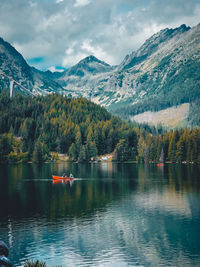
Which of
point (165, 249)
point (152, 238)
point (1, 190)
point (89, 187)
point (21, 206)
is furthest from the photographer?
point (89, 187)

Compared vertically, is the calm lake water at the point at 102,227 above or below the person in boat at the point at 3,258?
below

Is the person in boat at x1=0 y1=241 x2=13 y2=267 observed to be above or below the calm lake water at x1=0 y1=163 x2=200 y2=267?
above

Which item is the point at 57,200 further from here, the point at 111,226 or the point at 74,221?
the point at 111,226

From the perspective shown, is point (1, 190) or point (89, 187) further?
point (89, 187)

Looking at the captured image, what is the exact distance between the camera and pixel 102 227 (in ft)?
198

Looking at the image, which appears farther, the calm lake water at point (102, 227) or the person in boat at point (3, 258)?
the calm lake water at point (102, 227)

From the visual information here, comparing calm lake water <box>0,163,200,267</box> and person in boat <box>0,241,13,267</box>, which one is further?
calm lake water <box>0,163,200,267</box>

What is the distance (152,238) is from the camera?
54.0 metres

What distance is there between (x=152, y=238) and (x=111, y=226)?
969cm

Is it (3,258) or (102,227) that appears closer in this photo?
(3,258)

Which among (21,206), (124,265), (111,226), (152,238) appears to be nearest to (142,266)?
(124,265)

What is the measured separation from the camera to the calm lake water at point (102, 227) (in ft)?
149

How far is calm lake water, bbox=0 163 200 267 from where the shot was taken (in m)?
45.5

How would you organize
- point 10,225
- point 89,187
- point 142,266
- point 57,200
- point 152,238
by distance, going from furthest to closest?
point 89,187, point 57,200, point 10,225, point 152,238, point 142,266
